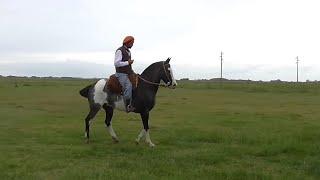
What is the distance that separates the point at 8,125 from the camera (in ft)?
69.2

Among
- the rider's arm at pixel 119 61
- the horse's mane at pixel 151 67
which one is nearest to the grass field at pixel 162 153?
the horse's mane at pixel 151 67

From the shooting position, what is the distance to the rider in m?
15.1

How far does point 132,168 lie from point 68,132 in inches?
312

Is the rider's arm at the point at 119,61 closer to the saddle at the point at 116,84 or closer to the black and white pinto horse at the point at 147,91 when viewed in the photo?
the saddle at the point at 116,84

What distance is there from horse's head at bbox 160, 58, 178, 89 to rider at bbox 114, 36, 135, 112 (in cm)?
86

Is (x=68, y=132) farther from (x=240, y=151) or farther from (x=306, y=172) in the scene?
(x=306, y=172)

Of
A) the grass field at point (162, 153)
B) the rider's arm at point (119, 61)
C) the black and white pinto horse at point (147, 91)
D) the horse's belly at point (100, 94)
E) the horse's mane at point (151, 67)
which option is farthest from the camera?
the horse's belly at point (100, 94)

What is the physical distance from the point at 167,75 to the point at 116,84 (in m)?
1.43

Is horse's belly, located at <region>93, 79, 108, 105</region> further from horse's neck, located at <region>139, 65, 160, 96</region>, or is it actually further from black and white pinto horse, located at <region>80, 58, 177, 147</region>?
horse's neck, located at <region>139, 65, 160, 96</region>

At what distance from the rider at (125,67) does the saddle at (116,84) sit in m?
0.10

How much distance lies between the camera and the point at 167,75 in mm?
15266

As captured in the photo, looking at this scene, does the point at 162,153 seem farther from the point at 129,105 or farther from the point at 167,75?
the point at 167,75

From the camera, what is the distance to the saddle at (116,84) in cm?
1521

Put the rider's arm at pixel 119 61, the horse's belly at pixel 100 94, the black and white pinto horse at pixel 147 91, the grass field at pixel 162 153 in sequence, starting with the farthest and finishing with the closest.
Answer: the horse's belly at pixel 100 94
the black and white pinto horse at pixel 147 91
the rider's arm at pixel 119 61
the grass field at pixel 162 153
